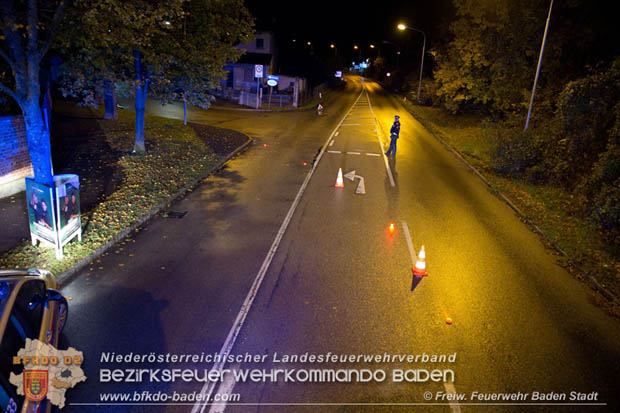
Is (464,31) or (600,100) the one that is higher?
(464,31)

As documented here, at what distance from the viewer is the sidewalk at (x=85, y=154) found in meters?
8.88

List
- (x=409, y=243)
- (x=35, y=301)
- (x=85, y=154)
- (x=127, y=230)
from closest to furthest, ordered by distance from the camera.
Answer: (x=35, y=301), (x=127, y=230), (x=409, y=243), (x=85, y=154)

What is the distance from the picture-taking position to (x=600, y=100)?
12883mm

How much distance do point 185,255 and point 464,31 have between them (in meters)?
26.8

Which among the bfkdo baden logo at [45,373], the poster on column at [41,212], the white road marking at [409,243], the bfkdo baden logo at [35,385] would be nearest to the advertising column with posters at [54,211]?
the poster on column at [41,212]

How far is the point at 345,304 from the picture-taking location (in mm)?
6578

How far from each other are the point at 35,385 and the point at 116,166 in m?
10.8

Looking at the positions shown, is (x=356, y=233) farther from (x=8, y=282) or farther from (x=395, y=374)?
(x=8, y=282)

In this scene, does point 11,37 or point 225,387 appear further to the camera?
point 11,37

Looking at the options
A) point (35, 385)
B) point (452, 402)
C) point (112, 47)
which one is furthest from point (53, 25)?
point (452, 402)

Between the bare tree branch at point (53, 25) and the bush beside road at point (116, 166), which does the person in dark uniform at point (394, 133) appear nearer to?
the bush beside road at point (116, 166)

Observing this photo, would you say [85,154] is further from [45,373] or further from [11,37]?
[45,373]

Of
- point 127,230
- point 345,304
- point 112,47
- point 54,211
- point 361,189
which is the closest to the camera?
point 345,304

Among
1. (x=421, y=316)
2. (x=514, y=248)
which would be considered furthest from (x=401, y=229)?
(x=421, y=316)
